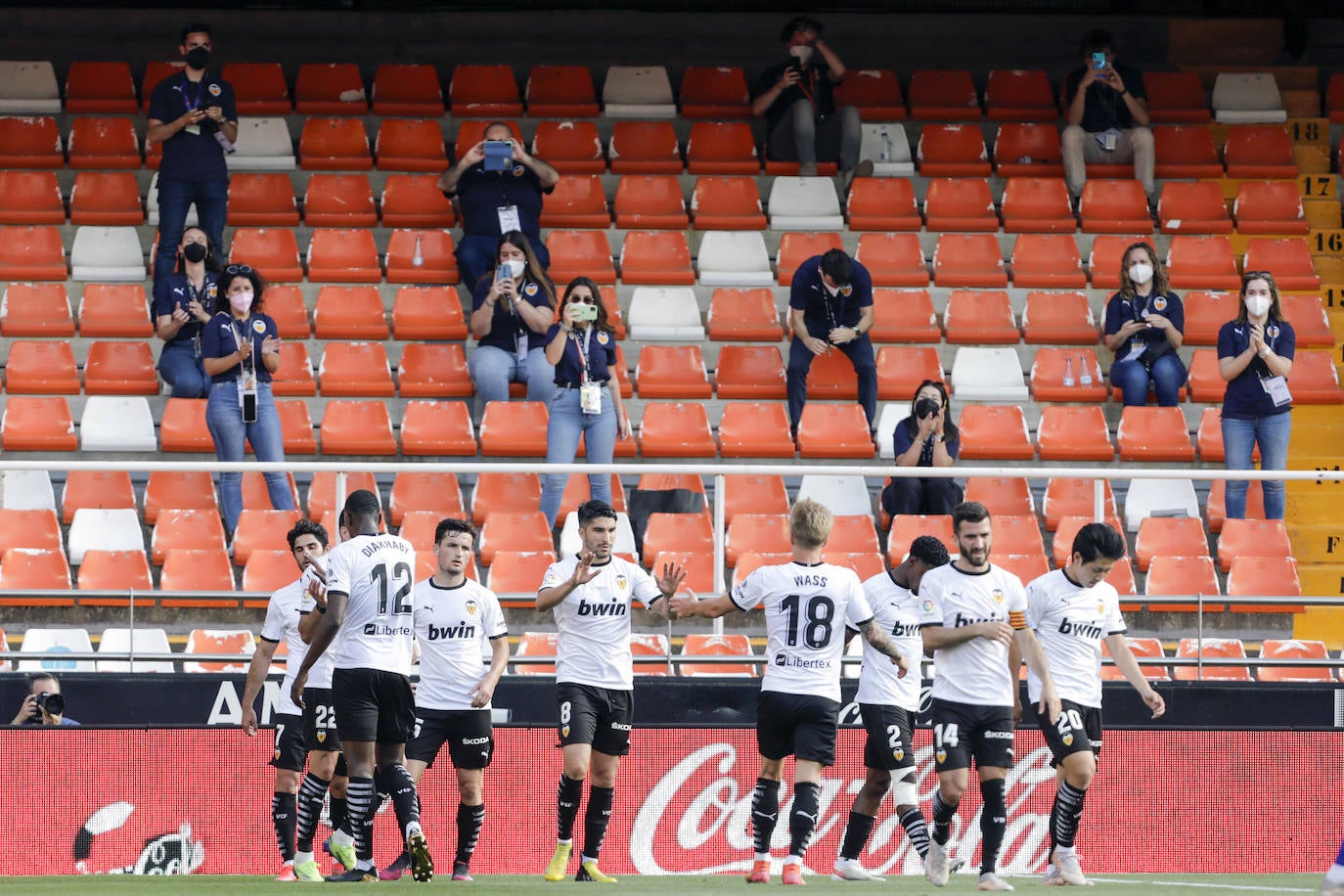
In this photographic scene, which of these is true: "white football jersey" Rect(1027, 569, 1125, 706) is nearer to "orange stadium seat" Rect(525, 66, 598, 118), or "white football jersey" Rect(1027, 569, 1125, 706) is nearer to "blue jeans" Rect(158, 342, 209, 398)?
"blue jeans" Rect(158, 342, 209, 398)

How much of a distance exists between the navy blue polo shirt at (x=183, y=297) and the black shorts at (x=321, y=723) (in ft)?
16.5

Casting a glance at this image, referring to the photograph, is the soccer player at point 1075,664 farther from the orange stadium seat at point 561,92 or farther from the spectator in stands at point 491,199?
the orange stadium seat at point 561,92

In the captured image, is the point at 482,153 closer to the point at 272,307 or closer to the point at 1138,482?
the point at 272,307

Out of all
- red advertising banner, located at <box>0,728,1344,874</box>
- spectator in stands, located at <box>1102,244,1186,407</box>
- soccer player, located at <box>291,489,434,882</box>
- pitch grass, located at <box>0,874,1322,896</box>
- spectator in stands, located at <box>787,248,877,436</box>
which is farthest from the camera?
spectator in stands, located at <box>1102,244,1186,407</box>

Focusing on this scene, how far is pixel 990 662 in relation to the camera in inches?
380

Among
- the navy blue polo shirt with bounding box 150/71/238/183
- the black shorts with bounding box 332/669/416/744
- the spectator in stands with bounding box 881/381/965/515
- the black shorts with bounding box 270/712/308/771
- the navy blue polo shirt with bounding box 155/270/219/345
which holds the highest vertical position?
the navy blue polo shirt with bounding box 150/71/238/183

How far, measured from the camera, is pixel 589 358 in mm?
13523

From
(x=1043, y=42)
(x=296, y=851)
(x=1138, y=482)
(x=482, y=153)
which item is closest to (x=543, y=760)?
(x=296, y=851)

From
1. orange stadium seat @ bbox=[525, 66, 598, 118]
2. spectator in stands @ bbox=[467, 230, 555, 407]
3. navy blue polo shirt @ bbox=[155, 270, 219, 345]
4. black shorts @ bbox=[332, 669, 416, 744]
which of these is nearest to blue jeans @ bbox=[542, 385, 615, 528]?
spectator in stands @ bbox=[467, 230, 555, 407]

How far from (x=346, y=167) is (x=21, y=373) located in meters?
3.83

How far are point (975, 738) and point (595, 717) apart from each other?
78.6 inches

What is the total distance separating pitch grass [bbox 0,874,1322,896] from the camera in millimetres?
9422

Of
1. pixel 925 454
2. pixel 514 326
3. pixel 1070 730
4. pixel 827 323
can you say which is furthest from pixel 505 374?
pixel 1070 730

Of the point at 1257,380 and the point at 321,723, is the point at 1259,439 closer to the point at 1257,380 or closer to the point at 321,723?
the point at 1257,380
